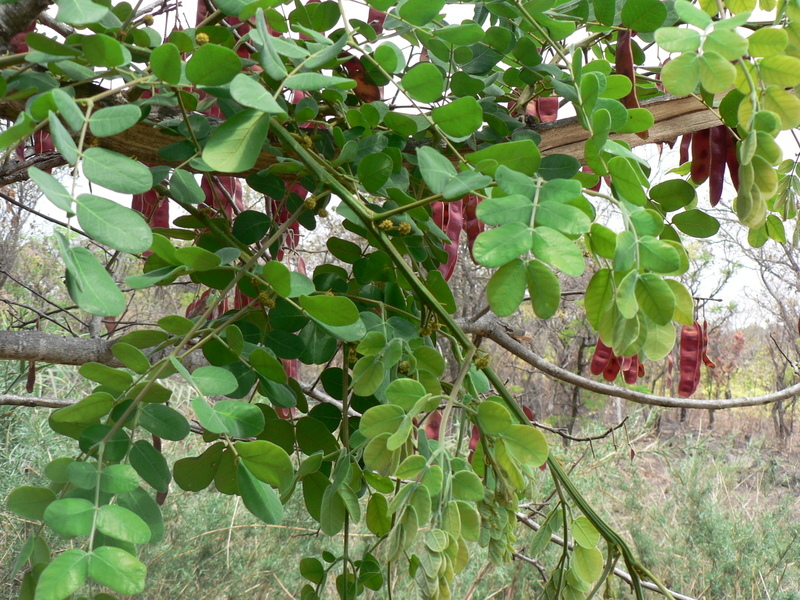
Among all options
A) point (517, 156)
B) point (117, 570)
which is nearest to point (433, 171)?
point (517, 156)

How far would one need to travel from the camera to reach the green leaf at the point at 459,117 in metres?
0.39

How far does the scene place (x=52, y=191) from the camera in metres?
0.27

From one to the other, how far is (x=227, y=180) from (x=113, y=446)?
21.1 inches

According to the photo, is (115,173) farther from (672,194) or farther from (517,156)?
(672,194)

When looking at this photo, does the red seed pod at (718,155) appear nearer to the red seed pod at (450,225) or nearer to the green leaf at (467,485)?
the red seed pod at (450,225)

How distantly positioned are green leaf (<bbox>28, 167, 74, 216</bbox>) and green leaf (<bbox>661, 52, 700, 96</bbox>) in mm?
299

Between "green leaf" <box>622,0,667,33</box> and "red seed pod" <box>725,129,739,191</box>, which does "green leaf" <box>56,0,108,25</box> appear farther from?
"red seed pod" <box>725,129,739,191</box>

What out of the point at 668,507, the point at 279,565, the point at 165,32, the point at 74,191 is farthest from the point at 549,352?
the point at 74,191

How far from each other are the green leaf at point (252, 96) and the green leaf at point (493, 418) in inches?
7.8

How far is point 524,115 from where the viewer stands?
0.58 metres

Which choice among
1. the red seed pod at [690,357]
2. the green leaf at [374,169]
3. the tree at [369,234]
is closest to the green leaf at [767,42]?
the tree at [369,234]

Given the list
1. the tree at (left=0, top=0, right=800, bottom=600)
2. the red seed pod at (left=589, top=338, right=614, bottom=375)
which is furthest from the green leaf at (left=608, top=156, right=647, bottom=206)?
the red seed pod at (left=589, top=338, right=614, bottom=375)

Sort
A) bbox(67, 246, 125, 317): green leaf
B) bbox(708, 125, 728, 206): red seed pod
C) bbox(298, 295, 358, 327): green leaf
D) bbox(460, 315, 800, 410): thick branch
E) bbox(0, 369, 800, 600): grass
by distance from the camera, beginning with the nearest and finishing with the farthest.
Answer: bbox(67, 246, 125, 317): green leaf → bbox(298, 295, 358, 327): green leaf → bbox(708, 125, 728, 206): red seed pod → bbox(460, 315, 800, 410): thick branch → bbox(0, 369, 800, 600): grass

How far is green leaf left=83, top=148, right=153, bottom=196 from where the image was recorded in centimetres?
29
